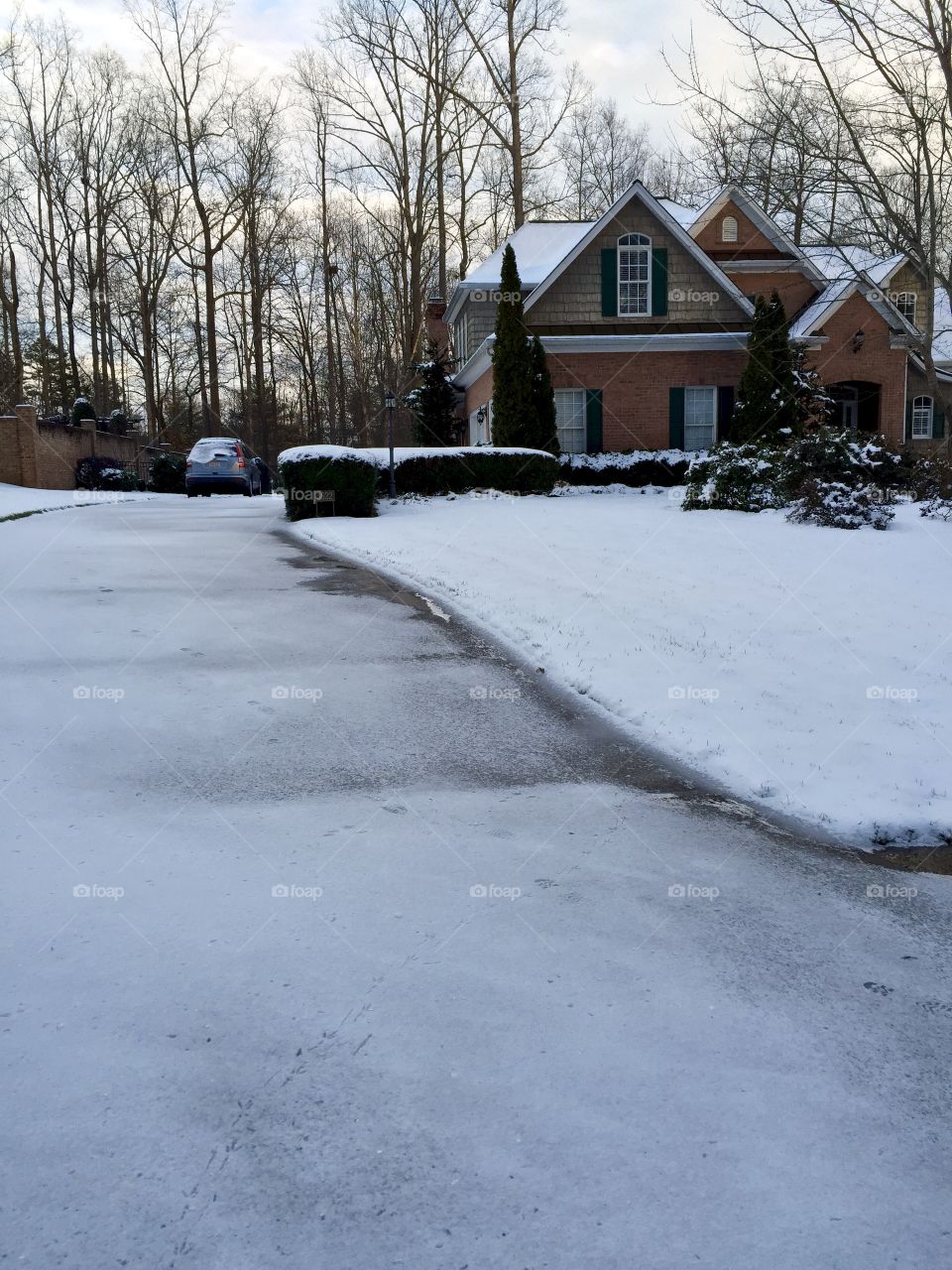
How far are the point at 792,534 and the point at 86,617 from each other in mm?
8891

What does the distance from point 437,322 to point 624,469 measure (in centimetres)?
1644

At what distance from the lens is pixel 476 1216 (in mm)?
2109

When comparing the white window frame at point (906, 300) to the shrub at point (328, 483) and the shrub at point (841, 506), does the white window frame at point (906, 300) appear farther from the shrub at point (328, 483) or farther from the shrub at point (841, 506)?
the shrub at point (328, 483)

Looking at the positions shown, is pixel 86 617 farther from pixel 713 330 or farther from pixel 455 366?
pixel 455 366

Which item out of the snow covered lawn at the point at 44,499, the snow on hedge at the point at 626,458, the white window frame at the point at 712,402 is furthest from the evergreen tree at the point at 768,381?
the snow covered lawn at the point at 44,499

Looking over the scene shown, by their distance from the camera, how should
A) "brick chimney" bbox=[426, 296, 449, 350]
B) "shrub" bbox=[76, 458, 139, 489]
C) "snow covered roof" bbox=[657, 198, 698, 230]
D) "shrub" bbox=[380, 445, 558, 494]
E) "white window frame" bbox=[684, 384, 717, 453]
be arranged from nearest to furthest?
1. "shrub" bbox=[380, 445, 558, 494]
2. "white window frame" bbox=[684, 384, 717, 453]
3. "snow covered roof" bbox=[657, 198, 698, 230]
4. "shrub" bbox=[76, 458, 139, 489]
5. "brick chimney" bbox=[426, 296, 449, 350]

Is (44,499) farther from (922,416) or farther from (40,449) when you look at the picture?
(922,416)

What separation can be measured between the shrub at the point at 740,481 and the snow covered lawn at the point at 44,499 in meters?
12.5

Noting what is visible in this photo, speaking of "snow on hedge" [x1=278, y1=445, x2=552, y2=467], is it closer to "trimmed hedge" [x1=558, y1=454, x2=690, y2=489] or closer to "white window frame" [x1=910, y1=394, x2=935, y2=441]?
"trimmed hedge" [x1=558, y1=454, x2=690, y2=489]

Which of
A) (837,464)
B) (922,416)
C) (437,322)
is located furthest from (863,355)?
(437,322)

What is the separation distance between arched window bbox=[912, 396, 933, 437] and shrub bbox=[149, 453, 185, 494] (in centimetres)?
2445

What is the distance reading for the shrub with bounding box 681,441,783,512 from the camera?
1573 centimetres

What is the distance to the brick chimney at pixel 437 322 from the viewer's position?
122 feet

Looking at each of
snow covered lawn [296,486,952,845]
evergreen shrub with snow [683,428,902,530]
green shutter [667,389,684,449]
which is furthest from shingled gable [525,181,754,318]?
snow covered lawn [296,486,952,845]
